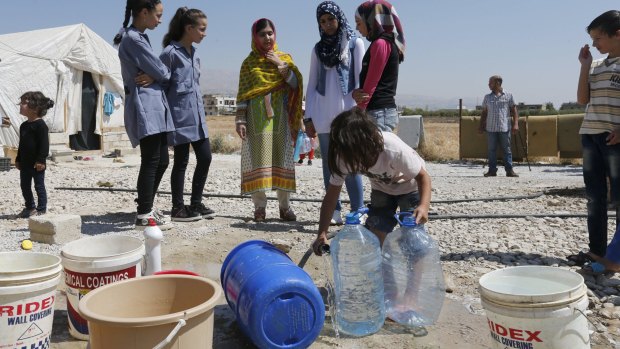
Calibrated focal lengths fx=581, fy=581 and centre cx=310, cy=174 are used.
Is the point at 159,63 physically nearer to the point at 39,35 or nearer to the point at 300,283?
the point at 300,283

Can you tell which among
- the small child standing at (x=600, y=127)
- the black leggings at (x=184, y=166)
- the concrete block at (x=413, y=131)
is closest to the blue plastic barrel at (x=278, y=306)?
the small child standing at (x=600, y=127)

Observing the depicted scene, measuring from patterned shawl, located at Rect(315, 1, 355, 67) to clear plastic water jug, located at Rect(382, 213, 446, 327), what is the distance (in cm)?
223

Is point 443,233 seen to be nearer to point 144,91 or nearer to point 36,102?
point 144,91

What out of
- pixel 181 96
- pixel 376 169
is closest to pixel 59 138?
pixel 181 96

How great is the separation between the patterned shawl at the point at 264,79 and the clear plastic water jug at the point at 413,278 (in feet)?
8.36

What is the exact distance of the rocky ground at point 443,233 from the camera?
9.96 ft

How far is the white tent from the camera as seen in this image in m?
13.9

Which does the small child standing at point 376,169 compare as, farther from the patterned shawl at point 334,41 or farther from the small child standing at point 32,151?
the small child standing at point 32,151

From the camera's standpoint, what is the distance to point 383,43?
4512 millimetres

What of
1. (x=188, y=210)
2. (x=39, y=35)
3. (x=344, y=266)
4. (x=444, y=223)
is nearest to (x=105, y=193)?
(x=188, y=210)

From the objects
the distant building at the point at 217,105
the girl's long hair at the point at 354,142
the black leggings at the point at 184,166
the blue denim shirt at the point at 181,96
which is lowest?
the black leggings at the point at 184,166

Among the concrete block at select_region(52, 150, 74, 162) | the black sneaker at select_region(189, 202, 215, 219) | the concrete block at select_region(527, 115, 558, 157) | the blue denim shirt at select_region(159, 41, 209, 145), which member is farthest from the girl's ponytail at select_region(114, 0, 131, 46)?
the concrete block at select_region(527, 115, 558, 157)

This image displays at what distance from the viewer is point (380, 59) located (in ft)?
14.8

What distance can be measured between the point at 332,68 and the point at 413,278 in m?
2.45
